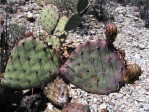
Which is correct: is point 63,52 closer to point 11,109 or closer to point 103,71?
point 11,109

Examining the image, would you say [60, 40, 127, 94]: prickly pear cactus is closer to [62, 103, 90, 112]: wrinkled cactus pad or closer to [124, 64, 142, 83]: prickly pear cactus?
[124, 64, 142, 83]: prickly pear cactus

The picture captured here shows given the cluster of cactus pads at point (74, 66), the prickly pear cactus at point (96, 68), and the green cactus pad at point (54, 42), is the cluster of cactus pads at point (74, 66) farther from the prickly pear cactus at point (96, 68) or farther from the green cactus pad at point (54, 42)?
the green cactus pad at point (54, 42)

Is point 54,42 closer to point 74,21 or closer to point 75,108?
point 74,21

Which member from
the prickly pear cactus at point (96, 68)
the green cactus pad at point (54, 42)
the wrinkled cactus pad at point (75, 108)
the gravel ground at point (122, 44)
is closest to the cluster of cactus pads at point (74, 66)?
the prickly pear cactus at point (96, 68)

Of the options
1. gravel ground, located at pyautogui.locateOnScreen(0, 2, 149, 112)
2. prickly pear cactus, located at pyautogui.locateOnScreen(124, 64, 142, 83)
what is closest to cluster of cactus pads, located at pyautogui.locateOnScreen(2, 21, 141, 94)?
prickly pear cactus, located at pyautogui.locateOnScreen(124, 64, 142, 83)

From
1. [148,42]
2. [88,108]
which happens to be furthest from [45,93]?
[148,42]
